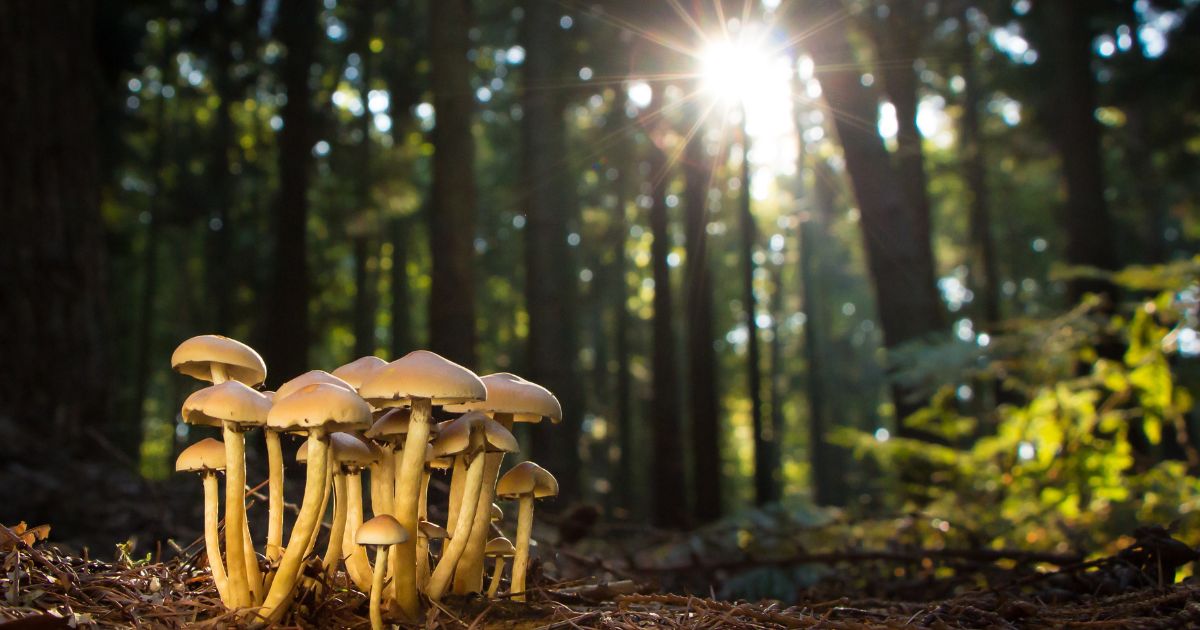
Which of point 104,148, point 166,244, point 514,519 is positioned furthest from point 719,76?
point 166,244

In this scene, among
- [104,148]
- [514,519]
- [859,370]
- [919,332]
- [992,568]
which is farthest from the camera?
[859,370]

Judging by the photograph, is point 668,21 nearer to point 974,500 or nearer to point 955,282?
point 974,500

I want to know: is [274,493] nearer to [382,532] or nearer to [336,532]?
[336,532]

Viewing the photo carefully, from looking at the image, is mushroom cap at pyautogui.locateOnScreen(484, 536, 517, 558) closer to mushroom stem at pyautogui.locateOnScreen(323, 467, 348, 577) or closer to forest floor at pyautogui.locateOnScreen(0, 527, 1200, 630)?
forest floor at pyautogui.locateOnScreen(0, 527, 1200, 630)

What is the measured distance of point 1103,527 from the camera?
4.60m

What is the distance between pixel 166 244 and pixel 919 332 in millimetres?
21069

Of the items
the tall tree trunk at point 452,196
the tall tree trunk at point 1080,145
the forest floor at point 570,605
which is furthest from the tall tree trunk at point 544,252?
the forest floor at point 570,605

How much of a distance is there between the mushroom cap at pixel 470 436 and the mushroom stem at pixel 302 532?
12.3 inches

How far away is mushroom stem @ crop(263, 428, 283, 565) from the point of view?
7.48ft

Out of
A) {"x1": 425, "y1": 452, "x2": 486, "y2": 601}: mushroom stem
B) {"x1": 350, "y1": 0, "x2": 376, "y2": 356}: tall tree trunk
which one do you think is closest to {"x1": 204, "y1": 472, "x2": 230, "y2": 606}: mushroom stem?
{"x1": 425, "y1": 452, "x2": 486, "y2": 601}: mushroom stem

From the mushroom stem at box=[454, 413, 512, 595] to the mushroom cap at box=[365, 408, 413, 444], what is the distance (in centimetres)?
30

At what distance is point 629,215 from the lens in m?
23.2

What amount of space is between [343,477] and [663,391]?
37.2 feet

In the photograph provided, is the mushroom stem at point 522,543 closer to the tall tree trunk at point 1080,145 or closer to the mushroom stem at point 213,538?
the mushroom stem at point 213,538
